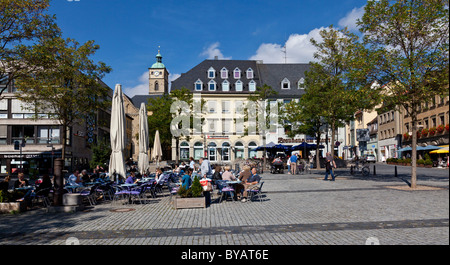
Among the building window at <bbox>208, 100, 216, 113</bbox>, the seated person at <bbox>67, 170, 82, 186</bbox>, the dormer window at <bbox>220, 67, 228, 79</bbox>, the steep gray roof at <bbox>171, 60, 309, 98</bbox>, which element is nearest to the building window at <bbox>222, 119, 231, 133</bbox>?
the building window at <bbox>208, 100, 216, 113</bbox>

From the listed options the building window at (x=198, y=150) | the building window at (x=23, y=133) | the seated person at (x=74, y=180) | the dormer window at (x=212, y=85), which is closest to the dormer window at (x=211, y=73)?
the dormer window at (x=212, y=85)

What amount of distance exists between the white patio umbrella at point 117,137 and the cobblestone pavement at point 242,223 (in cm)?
284

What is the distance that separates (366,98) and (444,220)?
14.3 m

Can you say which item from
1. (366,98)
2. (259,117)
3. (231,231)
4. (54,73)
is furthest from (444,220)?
(259,117)

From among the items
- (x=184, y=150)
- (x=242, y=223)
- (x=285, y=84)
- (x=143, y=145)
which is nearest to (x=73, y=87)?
(x=143, y=145)

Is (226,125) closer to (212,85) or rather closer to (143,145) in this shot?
(212,85)

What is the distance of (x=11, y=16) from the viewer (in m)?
13.9

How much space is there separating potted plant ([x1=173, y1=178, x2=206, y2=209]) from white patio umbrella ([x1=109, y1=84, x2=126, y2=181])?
432cm

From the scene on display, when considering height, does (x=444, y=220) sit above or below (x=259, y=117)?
below

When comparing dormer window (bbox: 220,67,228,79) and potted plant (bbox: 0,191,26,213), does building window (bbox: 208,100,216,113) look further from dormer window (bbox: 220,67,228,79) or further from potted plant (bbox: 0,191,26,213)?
potted plant (bbox: 0,191,26,213)

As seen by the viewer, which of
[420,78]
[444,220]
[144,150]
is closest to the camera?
[444,220]

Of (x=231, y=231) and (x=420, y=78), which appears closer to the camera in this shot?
(x=231, y=231)

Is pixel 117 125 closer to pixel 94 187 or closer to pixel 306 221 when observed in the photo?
pixel 94 187

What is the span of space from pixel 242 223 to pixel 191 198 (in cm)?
352
